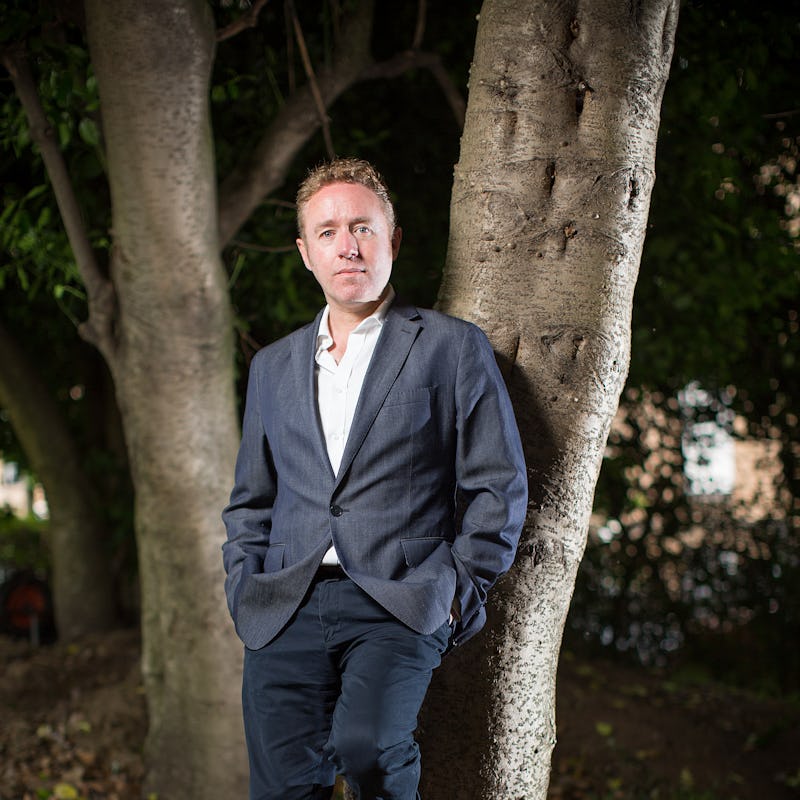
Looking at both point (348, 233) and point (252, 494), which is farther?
point (252, 494)

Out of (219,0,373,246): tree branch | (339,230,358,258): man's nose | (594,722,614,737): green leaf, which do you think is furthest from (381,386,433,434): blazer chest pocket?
(594,722,614,737): green leaf

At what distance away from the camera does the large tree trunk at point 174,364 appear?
421 centimetres

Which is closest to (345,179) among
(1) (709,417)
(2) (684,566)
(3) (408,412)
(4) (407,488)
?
(3) (408,412)

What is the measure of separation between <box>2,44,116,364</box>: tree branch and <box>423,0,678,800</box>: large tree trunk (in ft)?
8.53

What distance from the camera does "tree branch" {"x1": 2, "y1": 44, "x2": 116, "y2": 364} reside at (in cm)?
460

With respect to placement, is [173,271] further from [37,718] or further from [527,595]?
[37,718]

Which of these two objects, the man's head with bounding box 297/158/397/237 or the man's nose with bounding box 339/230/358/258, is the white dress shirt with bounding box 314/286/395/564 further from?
the man's head with bounding box 297/158/397/237

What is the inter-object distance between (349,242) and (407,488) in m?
0.72

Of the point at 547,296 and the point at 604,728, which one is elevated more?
the point at 547,296

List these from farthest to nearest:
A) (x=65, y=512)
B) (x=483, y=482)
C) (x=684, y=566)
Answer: (x=684, y=566) < (x=65, y=512) < (x=483, y=482)

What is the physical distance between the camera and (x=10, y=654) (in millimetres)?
7434

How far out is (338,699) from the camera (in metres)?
2.50

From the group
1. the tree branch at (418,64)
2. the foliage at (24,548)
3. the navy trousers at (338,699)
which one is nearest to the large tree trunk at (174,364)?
the tree branch at (418,64)

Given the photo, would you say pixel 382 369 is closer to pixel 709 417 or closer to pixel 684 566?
pixel 709 417
